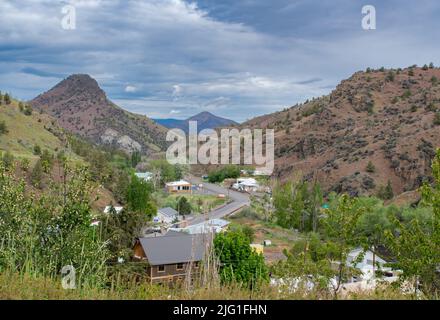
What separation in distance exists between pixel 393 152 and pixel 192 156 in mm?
70771

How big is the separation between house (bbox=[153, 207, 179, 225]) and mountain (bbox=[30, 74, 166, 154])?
98625mm

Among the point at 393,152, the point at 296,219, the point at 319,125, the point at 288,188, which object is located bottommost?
the point at 296,219

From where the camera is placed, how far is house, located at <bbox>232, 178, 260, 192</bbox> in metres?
74.2

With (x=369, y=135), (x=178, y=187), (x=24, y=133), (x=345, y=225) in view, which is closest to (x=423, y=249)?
(x=345, y=225)

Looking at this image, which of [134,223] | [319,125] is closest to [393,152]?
[319,125]

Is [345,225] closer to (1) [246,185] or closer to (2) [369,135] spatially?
(2) [369,135]

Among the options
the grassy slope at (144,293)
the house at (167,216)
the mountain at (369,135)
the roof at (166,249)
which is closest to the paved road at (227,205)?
the house at (167,216)

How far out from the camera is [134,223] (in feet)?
90.7

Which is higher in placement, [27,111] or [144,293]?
[27,111]

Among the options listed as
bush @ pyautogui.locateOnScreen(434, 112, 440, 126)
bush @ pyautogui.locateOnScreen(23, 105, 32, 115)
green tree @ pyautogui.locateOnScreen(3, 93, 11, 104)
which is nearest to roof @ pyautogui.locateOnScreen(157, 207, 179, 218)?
bush @ pyautogui.locateOnScreen(23, 105, 32, 115)

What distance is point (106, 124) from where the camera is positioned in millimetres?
167250

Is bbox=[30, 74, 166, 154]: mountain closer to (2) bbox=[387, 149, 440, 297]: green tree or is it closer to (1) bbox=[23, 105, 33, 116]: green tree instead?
(1) bbox=[23, 105, 33, 116]: green tree

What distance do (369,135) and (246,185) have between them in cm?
2200
